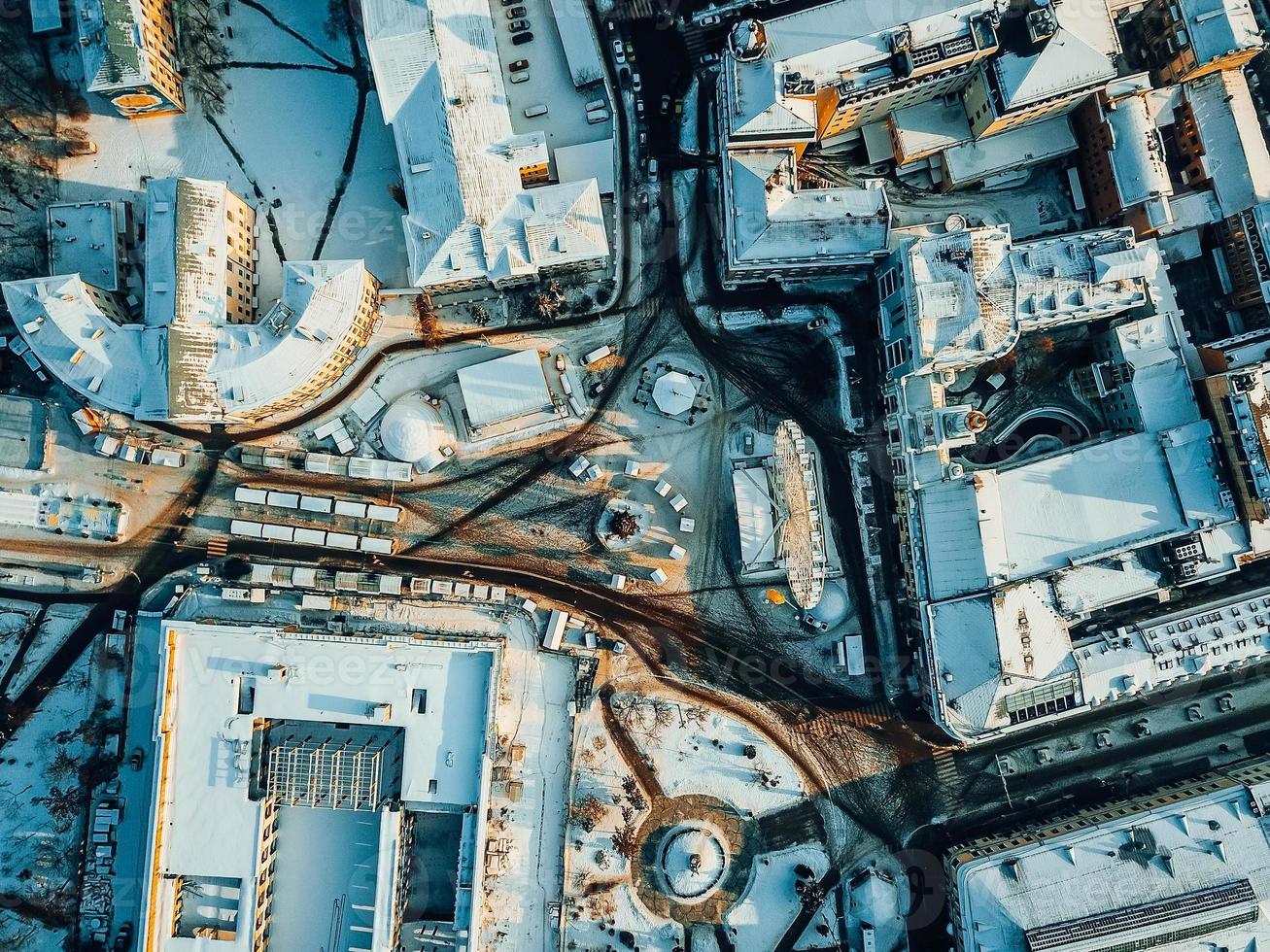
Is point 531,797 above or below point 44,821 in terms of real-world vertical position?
below

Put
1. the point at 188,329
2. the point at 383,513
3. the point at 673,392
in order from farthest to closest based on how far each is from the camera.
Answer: the point at 383,513 < the point at 673,392 < the point at 188,329

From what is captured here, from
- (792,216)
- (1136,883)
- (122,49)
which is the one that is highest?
(122,49)

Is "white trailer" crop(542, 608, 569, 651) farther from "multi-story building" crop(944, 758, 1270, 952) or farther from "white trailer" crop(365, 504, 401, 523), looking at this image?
"multi-story building" crop(944, 758, 1270, 952)

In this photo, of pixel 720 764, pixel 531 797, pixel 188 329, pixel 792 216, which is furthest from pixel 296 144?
pixel 720 764

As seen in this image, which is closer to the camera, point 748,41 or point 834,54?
point 748,41

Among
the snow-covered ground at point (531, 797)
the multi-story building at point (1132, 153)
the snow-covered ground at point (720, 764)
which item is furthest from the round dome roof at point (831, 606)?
the multi-story building at point (1132, 153)

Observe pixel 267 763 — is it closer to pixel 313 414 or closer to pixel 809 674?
pixel 313 414

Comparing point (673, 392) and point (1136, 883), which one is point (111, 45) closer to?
point (673, 392)

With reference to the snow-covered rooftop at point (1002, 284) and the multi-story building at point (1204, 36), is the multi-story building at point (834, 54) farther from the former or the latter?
the multi-story building at point (1204, 36)
